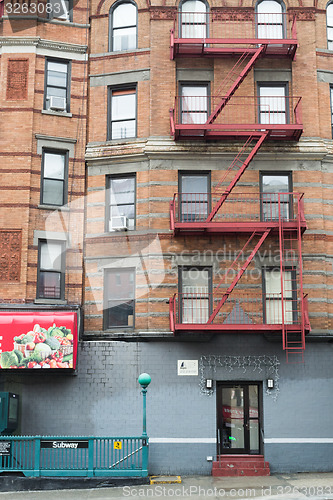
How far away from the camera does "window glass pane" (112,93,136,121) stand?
22077mm

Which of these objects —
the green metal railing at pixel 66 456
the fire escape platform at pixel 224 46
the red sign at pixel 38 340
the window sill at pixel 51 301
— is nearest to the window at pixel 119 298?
the window sill at pixel 51 301

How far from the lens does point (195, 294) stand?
20.5 m

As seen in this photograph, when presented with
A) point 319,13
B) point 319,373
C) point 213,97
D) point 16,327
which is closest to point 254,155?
point 213,97

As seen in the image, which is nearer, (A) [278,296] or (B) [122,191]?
(A) [278,296]

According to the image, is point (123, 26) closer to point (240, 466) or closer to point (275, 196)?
point (275, 196)

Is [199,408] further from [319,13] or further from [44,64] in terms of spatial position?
[319,13]

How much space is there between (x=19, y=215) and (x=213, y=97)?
24.0ft

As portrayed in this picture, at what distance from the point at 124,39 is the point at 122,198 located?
5.58 meters

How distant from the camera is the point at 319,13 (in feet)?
72.5

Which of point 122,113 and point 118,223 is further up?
point 122,113

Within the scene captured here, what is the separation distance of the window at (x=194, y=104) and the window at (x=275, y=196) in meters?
2.81

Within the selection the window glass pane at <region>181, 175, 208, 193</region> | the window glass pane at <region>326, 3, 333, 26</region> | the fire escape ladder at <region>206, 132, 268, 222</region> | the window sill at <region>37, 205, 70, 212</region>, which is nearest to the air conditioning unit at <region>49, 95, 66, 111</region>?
the window sill at <region>37, 205, 70, 212</region>

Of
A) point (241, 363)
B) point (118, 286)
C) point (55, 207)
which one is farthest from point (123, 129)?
point (241, 363)

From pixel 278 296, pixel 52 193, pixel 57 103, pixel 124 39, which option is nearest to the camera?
pixel 278 296
